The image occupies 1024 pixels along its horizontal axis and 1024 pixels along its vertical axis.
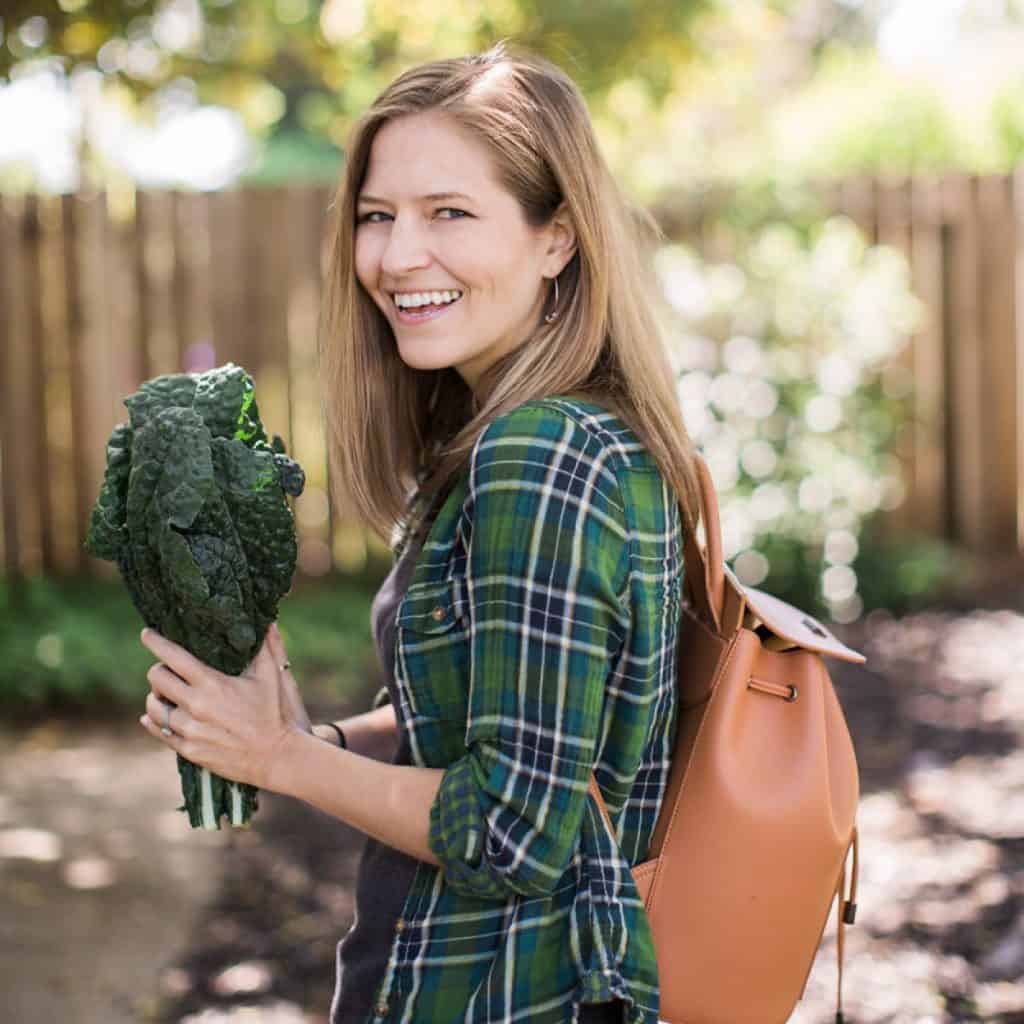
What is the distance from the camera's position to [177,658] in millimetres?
1683

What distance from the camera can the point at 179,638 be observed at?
1.70m

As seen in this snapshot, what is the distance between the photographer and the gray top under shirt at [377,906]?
5.62ft

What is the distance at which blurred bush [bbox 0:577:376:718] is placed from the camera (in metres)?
6.00

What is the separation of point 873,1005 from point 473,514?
2.29m

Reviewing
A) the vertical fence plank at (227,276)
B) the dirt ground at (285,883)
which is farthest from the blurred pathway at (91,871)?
the vertical fence plank at (227,276)

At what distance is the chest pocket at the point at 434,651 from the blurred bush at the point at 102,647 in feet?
14.3

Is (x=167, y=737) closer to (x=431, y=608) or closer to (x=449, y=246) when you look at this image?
(x=431, y=608)

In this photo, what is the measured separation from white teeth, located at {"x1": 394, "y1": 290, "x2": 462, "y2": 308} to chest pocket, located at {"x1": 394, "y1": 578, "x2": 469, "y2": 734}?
40 cm

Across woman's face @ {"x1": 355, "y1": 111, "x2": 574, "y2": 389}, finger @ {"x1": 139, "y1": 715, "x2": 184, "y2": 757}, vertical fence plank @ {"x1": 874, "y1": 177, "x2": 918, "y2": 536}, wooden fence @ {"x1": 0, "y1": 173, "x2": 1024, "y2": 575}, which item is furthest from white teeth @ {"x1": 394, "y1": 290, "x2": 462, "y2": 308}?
vertical fence plank @ {"x1": 874, "y1": 177, "x2": 918, "y2": 536}

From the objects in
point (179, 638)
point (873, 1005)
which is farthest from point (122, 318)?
point (179, 638)

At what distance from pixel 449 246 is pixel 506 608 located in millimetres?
525

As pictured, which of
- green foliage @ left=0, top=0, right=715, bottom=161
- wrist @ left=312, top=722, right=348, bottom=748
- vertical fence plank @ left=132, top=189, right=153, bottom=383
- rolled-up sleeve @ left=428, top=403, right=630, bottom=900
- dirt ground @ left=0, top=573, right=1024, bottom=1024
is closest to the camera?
rolled-up sleeve @ left=428, top=403, right=630, bottom=900

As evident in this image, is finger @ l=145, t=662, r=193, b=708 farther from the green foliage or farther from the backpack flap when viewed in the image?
the green foliage

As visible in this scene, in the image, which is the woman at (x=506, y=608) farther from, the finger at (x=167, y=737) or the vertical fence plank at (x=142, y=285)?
the vertical fence plank at (x=142, y=285)
